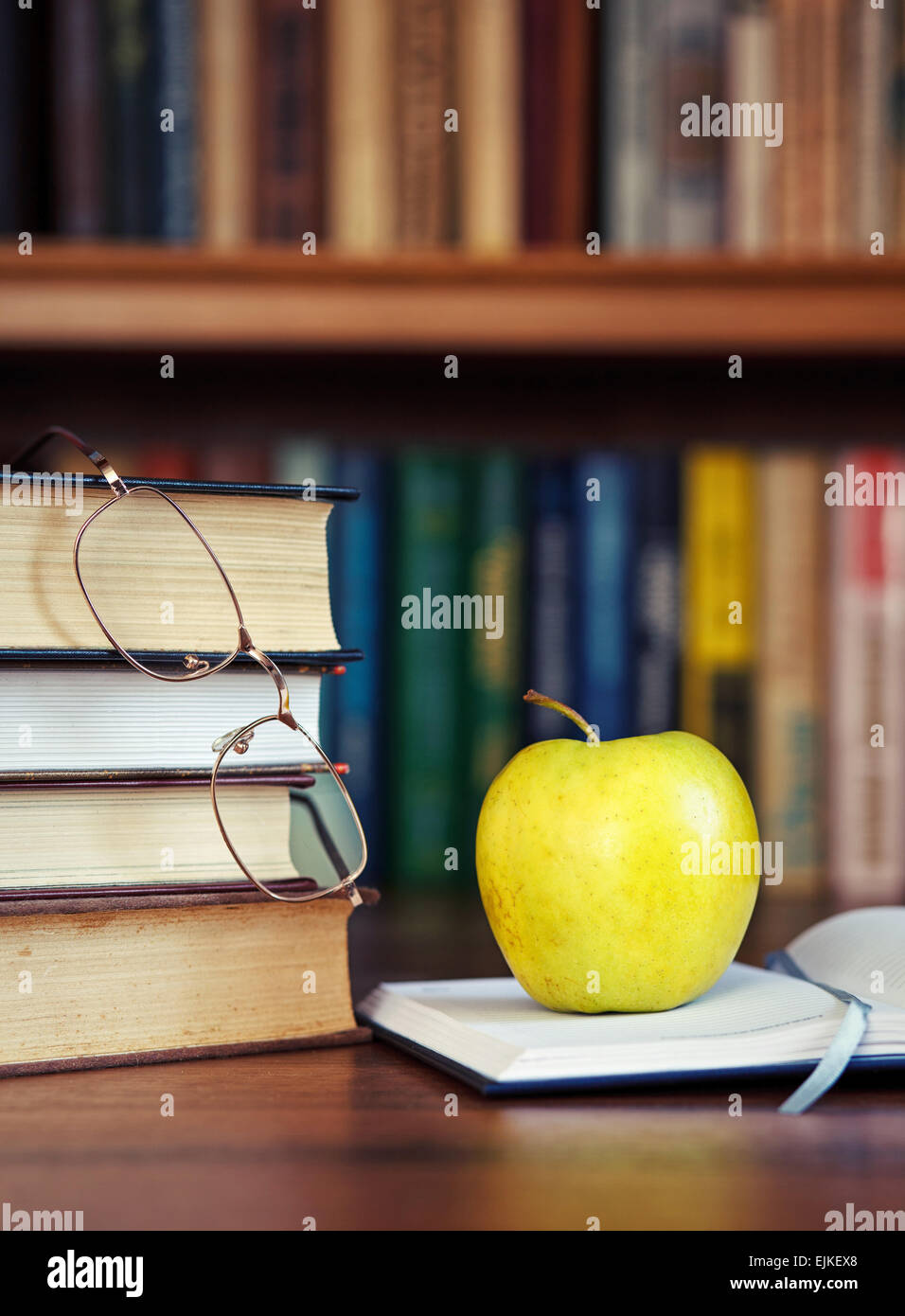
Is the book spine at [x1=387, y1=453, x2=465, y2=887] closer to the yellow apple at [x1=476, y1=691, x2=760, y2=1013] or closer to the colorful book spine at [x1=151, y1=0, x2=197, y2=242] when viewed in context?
the colorful book spine at [x1=151, y1=0, x2=197, y2=242]

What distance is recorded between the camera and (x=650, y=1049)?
490 millimetres

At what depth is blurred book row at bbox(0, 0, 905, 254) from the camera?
1.08 metres

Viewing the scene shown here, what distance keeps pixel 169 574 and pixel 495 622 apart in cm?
63

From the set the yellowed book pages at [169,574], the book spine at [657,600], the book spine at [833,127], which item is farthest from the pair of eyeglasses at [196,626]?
the book spine at [833,127]

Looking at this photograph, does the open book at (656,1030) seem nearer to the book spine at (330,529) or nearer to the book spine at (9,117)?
the book spine at (330,529)

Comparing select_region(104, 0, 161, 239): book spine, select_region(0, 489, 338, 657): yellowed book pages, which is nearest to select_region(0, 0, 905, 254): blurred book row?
select_region(104, 0, 161, 239): book spine

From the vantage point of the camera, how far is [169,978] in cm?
55

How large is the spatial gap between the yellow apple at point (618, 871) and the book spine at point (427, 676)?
60 cm

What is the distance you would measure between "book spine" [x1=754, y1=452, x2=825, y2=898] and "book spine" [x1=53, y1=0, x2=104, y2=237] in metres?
0.63

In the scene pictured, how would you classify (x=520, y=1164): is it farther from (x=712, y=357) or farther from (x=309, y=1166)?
(x=712, y=357)

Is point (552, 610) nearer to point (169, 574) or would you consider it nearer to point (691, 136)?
point (691, 136)

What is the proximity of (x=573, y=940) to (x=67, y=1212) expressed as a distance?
0.24 meters

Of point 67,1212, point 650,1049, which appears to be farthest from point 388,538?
point 67,1212

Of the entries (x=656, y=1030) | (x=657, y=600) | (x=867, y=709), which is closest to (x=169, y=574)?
(x=656, y=1030)
